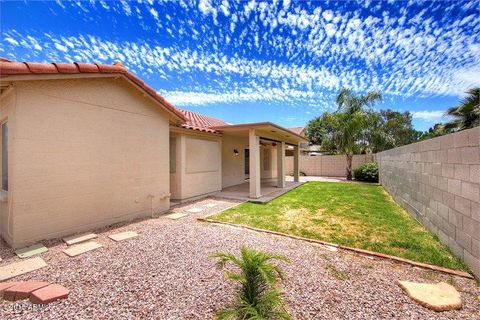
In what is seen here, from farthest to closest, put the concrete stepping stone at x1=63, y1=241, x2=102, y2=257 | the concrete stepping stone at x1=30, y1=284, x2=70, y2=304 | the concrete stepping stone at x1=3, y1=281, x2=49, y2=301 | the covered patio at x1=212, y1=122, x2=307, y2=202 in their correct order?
the covered patio at x1=212, y1=122, x2=307, y2=202
the concrete stepping stone at x1=63, y1=241, x2=102, y2=257
the concrete stepping stone at x1=3, y1=281, x2=49, y2=301
the concrete stepping stone at x1=30, y1=284, x2=70, y2=304

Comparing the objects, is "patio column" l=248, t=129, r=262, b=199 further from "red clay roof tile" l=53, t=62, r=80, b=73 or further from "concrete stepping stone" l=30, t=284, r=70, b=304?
"concrete stepping stone" l=30, t=284, r=70, b=304

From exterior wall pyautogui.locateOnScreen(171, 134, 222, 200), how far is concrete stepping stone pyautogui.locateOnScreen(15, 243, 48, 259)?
5644 millimetres

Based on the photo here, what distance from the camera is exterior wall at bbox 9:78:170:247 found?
16.4 feet

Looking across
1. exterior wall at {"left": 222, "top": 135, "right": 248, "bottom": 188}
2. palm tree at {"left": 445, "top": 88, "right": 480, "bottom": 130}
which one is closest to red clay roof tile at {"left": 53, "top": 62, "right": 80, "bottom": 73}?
exterior wall at {"left": 222, "top": 135, "right": 248, "bottom": 188}

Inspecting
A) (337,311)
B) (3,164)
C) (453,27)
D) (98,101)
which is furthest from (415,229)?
(3,164)

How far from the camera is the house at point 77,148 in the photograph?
4.92 metres

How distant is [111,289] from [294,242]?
4130mm

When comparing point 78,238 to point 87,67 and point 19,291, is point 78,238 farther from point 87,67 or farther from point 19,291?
point 87,67

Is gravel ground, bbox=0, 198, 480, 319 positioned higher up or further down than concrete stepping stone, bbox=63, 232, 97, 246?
further down

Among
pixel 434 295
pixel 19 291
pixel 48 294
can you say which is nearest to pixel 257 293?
pixel 434 295

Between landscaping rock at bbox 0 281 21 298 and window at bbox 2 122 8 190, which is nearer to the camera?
landscaping rock at bbox 0 281 21 298

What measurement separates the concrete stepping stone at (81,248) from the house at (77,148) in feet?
3.29

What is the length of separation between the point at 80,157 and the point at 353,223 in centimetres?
867

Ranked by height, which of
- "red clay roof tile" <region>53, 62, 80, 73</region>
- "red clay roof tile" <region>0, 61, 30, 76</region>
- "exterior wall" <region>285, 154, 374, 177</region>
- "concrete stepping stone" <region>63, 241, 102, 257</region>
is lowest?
"concrete stepping stone" <region>63, 241, 102, 257</region>
